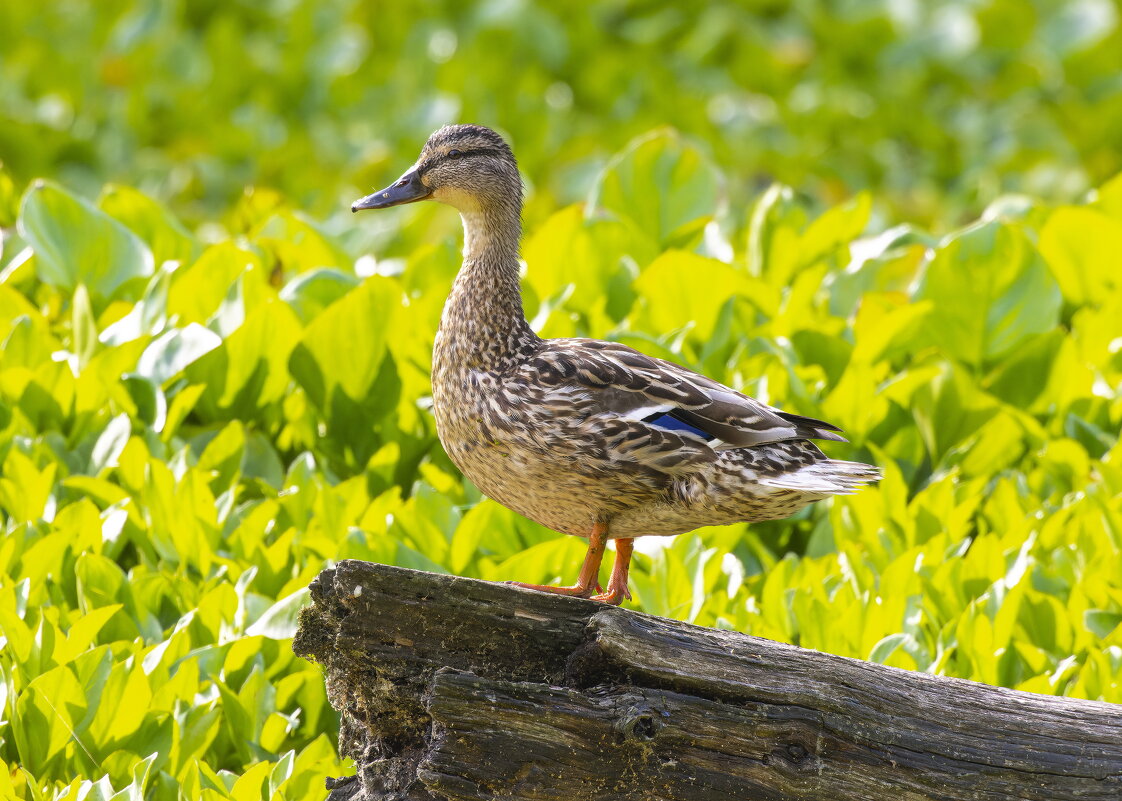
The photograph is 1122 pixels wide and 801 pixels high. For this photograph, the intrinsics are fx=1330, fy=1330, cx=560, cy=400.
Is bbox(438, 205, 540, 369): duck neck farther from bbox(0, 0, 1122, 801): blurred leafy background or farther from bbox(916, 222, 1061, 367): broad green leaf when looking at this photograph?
bbox(916, 222, 1061, 367): broad green leaf

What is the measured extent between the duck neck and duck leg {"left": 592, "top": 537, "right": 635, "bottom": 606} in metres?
0.63

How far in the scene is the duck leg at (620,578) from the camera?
12.1 feet

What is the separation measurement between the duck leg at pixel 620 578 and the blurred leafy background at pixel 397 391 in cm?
67

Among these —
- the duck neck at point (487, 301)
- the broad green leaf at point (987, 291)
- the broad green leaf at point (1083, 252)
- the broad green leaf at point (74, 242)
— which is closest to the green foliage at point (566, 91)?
the broad green leaf at point (1083, 252)

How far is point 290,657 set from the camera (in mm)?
4184

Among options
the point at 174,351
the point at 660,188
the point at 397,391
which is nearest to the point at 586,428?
the point at 397,391

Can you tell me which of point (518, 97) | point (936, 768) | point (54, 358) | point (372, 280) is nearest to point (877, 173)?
point (518, 97)

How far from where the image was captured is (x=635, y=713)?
2943 millimetres

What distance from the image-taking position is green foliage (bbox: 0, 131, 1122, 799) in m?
4.04

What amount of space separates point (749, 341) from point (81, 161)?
19.1 ft

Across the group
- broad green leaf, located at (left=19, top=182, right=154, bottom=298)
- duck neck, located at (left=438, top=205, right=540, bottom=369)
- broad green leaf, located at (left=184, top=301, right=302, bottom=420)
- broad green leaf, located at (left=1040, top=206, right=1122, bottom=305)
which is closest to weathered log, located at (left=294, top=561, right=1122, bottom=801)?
duck neck, located at (left=438, top=205, right=540, bottom=369)

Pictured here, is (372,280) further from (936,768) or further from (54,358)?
(936,768)

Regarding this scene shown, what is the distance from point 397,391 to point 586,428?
6.60ft

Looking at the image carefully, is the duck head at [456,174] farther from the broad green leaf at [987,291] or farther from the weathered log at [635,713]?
the broad green leaf at [987,291]
